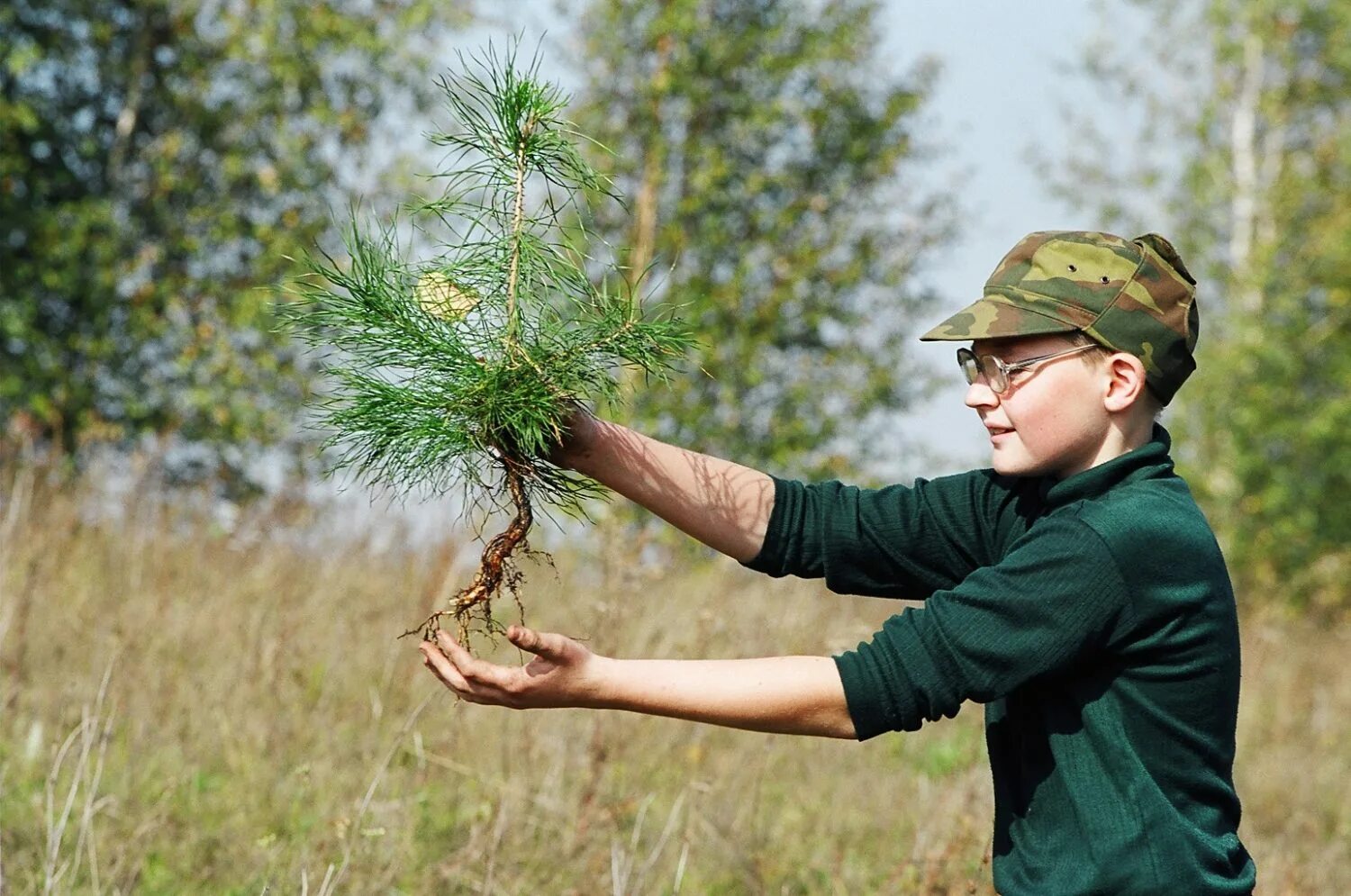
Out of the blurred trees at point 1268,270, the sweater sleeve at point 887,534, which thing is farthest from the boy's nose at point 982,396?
the blurred trees at point 1268,270

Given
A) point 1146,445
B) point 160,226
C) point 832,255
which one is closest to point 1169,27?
point 832,255

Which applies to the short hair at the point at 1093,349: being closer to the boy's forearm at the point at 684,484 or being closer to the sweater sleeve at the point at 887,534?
the sweater sleeve at the point at 887,534

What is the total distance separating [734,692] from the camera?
1.84 meters

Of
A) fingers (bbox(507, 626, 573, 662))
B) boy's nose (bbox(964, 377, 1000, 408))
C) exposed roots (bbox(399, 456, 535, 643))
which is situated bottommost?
fingers (bbox(507, 626, 573, 662))

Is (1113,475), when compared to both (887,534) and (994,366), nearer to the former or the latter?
(994,366)

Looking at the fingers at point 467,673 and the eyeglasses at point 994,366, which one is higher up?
the eyeglasses at point 994,366

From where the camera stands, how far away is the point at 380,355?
1.99 m

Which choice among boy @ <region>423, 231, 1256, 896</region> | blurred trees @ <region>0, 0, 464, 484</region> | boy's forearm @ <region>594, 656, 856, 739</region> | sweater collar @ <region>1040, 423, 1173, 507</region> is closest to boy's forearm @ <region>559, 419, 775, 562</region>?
boy @ <region>423, 231, 1256, 896</region>

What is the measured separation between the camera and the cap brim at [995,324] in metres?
2.01

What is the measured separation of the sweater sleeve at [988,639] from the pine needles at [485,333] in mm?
532

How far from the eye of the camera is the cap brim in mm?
2008

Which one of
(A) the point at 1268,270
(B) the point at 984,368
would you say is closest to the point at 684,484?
(B) the point at 984,368

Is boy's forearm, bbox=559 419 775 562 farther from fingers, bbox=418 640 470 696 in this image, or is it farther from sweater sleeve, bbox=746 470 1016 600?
fingers, bbox=418 640 470 696

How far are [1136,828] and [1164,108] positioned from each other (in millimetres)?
15579
